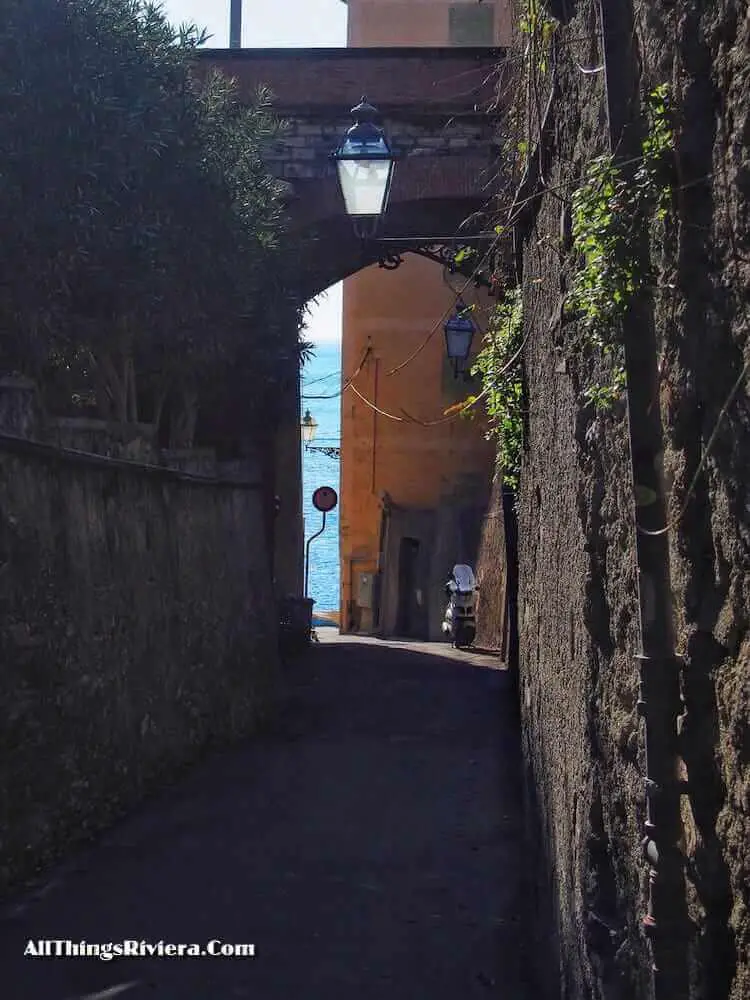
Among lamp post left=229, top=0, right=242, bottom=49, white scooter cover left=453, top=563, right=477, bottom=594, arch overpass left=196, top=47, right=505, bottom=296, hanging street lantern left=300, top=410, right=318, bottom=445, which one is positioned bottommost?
white scooter cover left=453, top=563, right=477, bottom=594

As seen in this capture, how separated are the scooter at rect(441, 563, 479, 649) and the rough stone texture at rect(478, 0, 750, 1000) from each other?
15.4 metres

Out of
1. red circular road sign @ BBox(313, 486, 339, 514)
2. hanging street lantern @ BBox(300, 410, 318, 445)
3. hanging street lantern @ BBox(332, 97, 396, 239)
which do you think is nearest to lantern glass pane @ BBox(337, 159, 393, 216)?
hanging street lantern @ BBox(332, 97, 396, 239)

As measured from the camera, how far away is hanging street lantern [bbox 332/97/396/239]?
8312 millimetres

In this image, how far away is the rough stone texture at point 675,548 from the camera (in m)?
2.03

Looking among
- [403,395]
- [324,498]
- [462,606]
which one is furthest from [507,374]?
[403,395]

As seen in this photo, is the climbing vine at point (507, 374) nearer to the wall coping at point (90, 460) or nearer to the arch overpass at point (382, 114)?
the wall coping at point (90, 460)

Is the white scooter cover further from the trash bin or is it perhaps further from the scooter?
the trash bin

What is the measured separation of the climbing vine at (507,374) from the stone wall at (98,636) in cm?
267

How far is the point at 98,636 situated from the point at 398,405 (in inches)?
738

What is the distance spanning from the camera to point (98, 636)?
28.3ft

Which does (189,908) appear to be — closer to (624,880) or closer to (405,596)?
(624,880)

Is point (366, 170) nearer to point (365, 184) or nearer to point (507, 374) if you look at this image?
point (365, 184)

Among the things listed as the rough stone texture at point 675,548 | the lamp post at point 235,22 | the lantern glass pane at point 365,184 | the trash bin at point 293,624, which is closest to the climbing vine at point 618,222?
the rough stone texture at point 675,548

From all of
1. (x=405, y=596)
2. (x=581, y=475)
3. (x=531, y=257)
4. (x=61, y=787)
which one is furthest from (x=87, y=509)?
(x=405, y=596)
